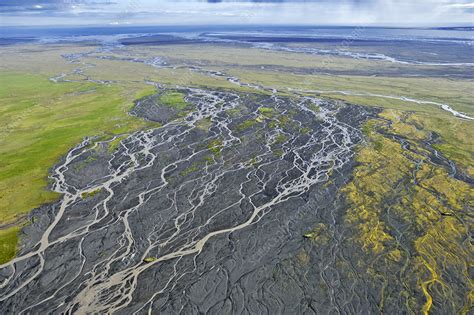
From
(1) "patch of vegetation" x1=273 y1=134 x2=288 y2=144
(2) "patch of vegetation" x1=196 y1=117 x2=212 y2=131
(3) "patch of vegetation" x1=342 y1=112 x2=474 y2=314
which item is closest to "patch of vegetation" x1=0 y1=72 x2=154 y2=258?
(2) "patch of vegetation" x1=196 y1=117 x2=212 y2=131

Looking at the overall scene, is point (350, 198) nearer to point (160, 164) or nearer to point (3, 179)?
point (160, 164)

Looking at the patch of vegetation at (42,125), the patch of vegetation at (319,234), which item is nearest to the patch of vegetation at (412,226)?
the patch of vegetation at (319,234)

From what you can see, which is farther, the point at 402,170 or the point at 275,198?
the point at 402,170

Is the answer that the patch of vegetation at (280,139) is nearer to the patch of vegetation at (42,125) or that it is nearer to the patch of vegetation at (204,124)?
the patch of vegetation at (204,124)

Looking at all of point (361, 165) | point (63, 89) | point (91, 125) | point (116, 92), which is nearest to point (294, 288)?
point (361, 165)

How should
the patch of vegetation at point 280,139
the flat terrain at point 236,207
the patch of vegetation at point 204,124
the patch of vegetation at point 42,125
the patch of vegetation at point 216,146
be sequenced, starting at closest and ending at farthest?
the flat terrain at point 236,207 < the patch of vegetation at point 42,125 < the patch of vegetation at point 216,146 < the patch of vegetation at point 280,139 < the patch of vegetation at point 204,124

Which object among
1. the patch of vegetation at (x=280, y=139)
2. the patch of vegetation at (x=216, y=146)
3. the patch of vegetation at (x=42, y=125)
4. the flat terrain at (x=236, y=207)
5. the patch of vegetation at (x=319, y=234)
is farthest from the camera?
the patch of vegetation at (x=280, y=139)

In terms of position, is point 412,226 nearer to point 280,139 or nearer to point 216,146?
point 280,139

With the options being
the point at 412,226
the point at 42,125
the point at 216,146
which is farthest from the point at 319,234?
the point at 42,125
